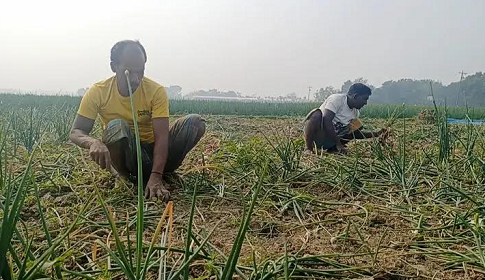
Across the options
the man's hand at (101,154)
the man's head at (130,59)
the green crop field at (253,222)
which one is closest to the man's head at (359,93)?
the green crop field at (253,222)

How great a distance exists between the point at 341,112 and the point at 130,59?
2.46 meters

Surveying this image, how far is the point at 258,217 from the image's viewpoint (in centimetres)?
199

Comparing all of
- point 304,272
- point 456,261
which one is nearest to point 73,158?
point 304,272

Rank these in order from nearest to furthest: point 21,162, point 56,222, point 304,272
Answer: point 304,272
point 56,222
point 21,162

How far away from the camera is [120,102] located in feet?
8.12

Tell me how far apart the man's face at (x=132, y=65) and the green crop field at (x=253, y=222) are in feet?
1.79

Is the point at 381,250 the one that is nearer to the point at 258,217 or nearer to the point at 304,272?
the point at 304,272

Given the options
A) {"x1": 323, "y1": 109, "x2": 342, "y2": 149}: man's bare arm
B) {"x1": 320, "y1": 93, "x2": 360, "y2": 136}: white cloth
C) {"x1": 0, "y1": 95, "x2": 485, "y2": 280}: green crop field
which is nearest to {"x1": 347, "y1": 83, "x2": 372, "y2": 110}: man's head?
{"x1": 320, "y1": 93, "x2": 360, "y2": 136}: white cloth

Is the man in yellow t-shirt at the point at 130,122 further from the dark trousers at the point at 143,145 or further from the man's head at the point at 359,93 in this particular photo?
the man's head at the point at 359,93

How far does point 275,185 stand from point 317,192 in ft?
1.00

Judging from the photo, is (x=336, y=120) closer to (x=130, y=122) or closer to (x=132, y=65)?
(x=130, y=122)

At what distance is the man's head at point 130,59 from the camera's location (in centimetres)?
229

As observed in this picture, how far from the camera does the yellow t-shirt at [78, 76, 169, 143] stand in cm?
241

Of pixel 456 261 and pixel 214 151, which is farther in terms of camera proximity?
pixel 214 151
